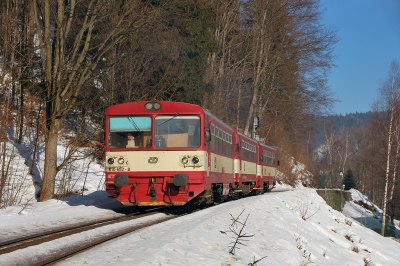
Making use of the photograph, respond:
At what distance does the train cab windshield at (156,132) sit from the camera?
1410 cm

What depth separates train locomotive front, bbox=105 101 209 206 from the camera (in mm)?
13828

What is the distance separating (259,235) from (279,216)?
4088 millimetres

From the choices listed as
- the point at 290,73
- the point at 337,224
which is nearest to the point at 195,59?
the point at 290,73

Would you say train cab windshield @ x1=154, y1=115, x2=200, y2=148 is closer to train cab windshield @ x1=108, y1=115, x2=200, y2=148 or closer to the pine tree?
train cab windshield @ x1=108, y1=115, x2=200, y2=148

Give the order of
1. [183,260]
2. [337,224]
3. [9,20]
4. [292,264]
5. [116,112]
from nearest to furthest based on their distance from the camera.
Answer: [183,260]
[292,264]
[116,112]
[9,20]
[337,224]

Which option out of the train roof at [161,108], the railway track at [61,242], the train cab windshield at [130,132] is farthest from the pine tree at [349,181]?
the railway track at [61,242]

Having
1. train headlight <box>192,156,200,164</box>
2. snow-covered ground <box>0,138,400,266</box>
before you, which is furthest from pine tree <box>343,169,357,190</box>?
train headlight <box>192,156,200,164</box>

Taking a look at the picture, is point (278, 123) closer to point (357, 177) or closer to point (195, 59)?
point (195, 59)

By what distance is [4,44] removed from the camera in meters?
15.1

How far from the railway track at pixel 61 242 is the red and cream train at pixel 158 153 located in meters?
1.53

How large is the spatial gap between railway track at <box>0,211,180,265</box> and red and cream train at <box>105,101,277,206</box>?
5.02 feet

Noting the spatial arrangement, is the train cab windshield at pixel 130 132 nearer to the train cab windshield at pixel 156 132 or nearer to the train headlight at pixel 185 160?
the train cab windshield at pixel 156 132

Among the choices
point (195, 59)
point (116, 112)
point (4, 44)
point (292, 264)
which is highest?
point (195, 59)

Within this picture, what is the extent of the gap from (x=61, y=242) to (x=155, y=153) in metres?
5.30
